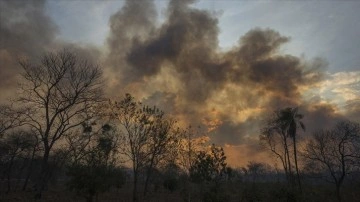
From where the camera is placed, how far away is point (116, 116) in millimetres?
48781

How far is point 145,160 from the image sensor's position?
166 feet

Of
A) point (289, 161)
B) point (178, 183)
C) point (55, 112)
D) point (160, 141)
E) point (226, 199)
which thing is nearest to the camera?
point (226, 199)

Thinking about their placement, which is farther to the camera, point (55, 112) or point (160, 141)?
point (160, 141)

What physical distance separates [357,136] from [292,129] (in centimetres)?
990

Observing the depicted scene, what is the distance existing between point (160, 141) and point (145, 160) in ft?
14.2

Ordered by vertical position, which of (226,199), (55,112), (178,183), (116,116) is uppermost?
(116,116)

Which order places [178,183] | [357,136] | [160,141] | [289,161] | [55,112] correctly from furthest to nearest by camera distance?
[178,183], [289,161], [160,141], [357,136], [55,112]

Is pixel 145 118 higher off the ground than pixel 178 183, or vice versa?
pixel 145 118

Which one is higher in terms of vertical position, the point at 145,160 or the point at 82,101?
the point at 82,101

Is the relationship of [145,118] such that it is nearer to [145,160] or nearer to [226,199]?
[145,160]

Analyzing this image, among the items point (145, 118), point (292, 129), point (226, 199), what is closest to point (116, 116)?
point (145, 118)

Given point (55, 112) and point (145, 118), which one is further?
point (145, 118)

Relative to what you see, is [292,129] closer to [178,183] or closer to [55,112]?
[178,183]

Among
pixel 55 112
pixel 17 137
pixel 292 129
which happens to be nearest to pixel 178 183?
pixel 292 129
